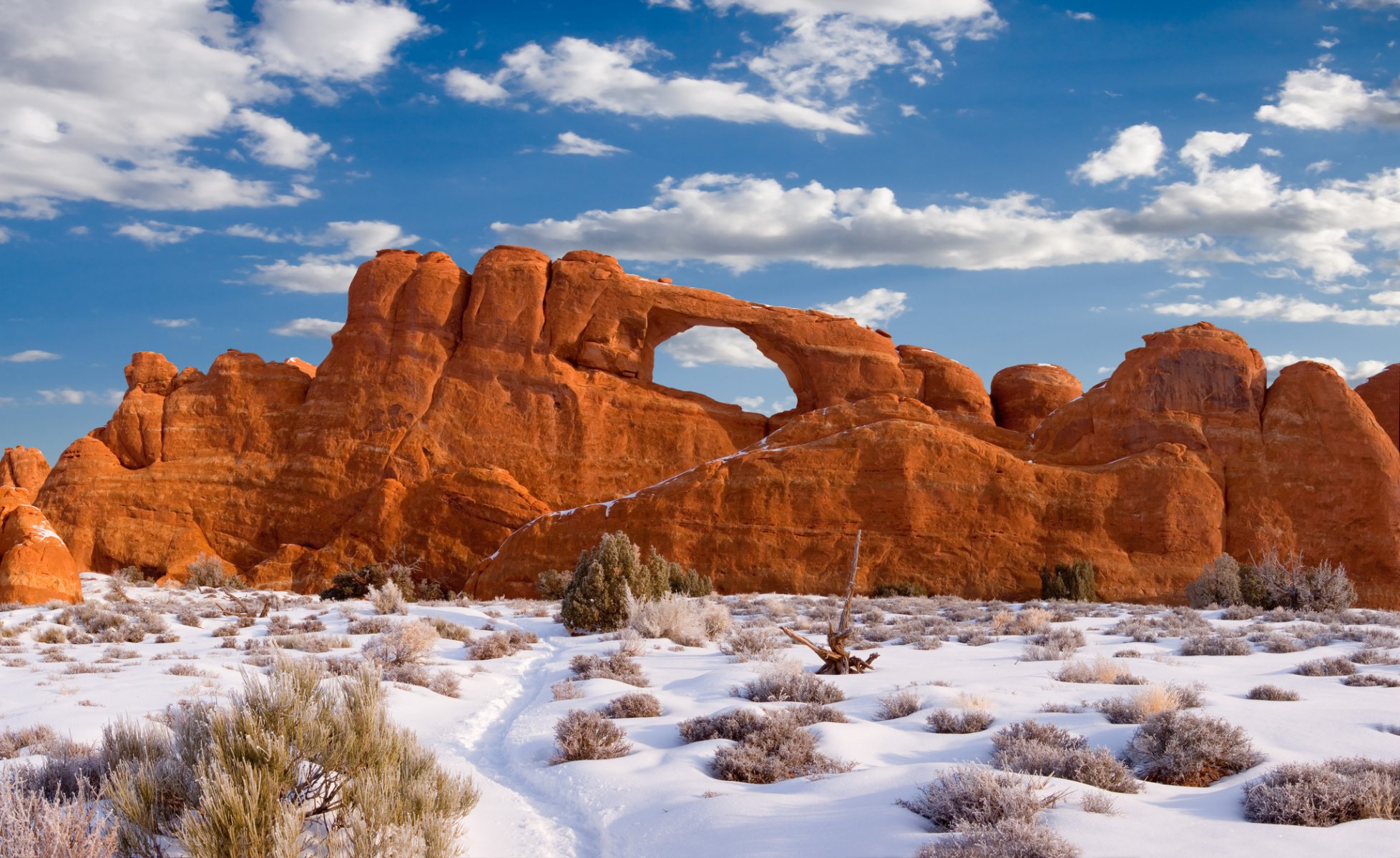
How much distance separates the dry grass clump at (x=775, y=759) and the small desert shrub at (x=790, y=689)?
1.99m

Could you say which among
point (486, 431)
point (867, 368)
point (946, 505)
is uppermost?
point (867, 368)

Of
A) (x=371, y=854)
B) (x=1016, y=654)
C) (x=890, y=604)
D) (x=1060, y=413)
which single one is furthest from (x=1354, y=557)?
(x=371, y=854)

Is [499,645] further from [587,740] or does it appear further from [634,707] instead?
[587,740]

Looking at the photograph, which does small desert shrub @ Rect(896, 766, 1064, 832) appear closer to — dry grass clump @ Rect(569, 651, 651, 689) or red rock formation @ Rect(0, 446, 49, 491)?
dry grass clump @ Rect(569, 651, 651, 689)

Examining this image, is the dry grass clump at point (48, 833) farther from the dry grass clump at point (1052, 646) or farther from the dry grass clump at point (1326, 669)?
the dry grass clump at point (1326, 669)

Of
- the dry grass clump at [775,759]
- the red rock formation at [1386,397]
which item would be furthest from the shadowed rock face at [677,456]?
the dry grass clump at [775,759]

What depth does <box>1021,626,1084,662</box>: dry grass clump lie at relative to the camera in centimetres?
1292

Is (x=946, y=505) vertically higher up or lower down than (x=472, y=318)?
lower down

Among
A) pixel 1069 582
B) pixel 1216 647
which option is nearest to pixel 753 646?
pixel 1216 647

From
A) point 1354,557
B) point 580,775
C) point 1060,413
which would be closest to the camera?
point 580,775

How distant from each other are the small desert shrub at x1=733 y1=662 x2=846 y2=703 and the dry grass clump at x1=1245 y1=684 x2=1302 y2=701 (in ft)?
13.1

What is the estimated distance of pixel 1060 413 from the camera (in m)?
38.8

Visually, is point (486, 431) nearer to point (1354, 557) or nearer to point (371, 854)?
point (1354, 557)

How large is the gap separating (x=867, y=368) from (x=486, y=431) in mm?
16494
